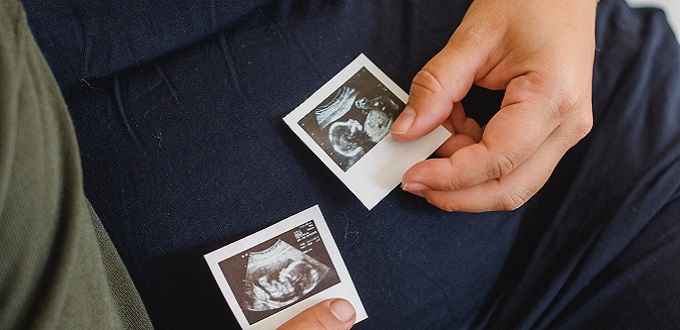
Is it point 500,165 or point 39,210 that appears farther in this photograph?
point 500,165

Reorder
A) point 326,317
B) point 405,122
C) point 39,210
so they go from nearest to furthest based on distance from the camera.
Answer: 1. point 39,210
2. point 326,317
3. point 405,122

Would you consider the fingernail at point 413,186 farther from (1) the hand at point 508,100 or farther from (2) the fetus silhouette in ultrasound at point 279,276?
(2) the fetus silhouette in ultrasound at point 279,276

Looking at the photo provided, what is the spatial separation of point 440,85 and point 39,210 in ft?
1.98

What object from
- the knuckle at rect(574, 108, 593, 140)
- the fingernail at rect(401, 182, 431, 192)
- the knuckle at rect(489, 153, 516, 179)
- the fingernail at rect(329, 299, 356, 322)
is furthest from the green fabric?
the knuckle at rect(574, 108, 593, 140)

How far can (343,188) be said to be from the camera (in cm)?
99

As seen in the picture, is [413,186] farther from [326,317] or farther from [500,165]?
[326,317]

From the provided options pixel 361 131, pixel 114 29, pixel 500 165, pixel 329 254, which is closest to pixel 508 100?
pixel 500 165

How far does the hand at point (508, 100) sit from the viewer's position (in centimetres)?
96

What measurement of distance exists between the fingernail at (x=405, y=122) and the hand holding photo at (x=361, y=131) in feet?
0.12

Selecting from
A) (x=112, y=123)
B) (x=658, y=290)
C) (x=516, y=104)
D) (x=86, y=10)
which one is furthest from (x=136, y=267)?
(x=658, y=290)

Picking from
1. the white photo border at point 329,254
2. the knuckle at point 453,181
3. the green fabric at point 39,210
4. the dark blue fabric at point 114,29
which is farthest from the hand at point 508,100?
the green fabric at point 39,210

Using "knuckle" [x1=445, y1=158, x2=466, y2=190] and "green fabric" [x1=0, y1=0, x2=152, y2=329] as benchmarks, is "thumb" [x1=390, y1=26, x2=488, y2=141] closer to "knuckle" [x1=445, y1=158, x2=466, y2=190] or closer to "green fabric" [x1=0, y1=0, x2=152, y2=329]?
"knuckle" [x1=445, y1=158, x2=466, y2=190]

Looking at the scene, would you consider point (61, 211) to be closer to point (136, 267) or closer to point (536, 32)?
point (136, 267)

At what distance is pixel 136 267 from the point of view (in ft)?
3.00
